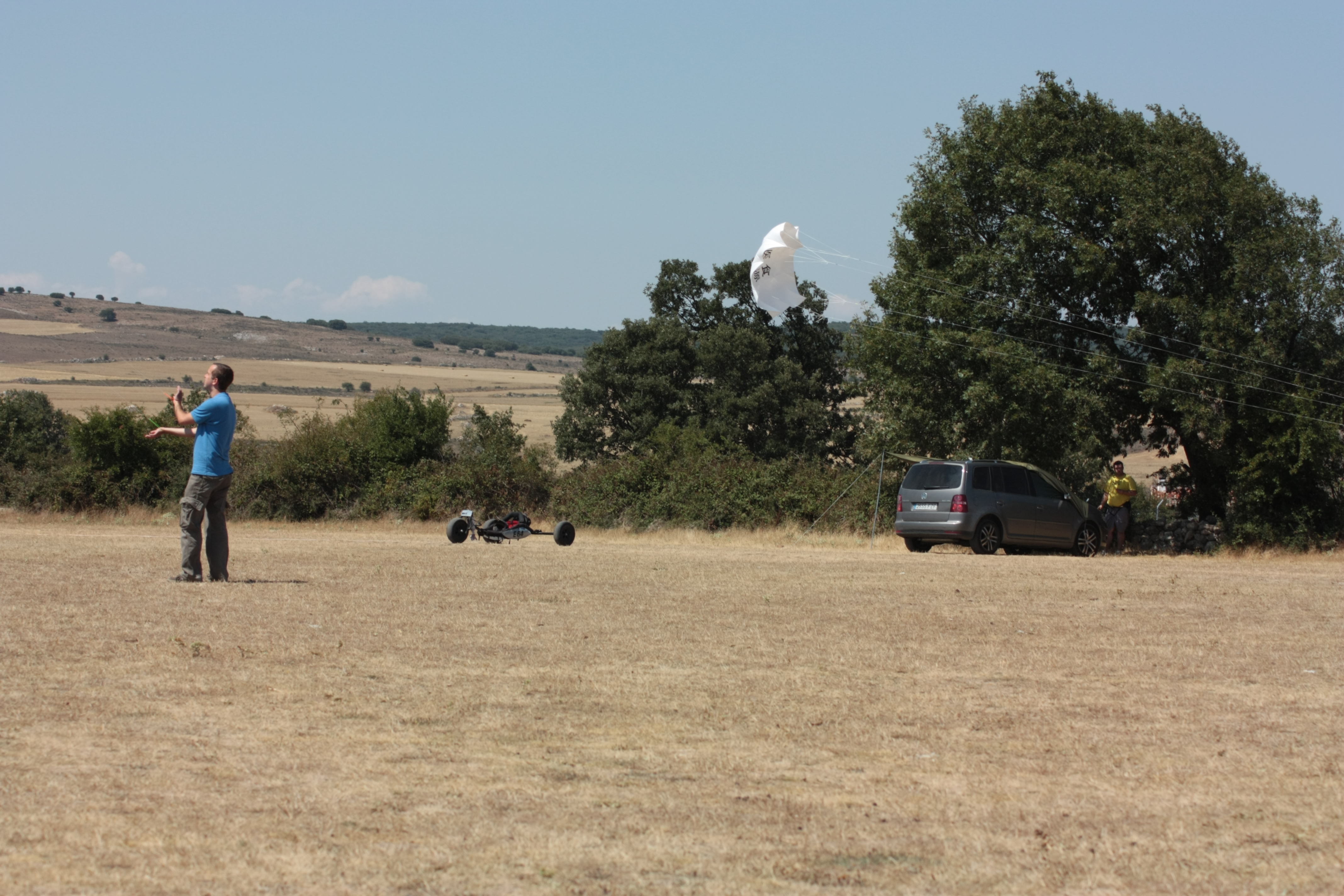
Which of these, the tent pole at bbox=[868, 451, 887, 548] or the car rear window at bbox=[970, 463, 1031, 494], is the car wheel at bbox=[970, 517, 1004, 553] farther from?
the tent pole at bbox=[868, 451, 887, 548]

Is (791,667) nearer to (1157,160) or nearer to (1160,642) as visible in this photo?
(1160,642)

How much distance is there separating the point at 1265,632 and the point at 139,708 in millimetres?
9248

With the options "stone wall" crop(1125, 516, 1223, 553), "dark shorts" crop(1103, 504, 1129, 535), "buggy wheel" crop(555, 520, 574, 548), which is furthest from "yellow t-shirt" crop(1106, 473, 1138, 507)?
"buggy wheel" crop(555, 520, 574, 548)

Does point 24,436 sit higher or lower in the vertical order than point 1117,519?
lower

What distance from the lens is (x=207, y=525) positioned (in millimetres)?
12812

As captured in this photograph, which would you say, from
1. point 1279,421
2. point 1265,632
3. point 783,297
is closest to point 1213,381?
point 1279,421

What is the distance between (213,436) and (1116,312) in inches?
825

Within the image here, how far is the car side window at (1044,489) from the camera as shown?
23.1m

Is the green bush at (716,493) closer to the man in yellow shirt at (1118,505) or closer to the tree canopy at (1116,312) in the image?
the tree canopy at (1116,312)

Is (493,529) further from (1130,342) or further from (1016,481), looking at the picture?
(1130,342)

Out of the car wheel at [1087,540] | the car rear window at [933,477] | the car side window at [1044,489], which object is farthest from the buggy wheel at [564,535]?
the car wheel at [1087,540]

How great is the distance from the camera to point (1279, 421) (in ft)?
81.4

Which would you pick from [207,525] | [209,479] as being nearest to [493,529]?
[207,525]

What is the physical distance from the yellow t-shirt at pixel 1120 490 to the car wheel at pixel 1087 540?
2.42ft
